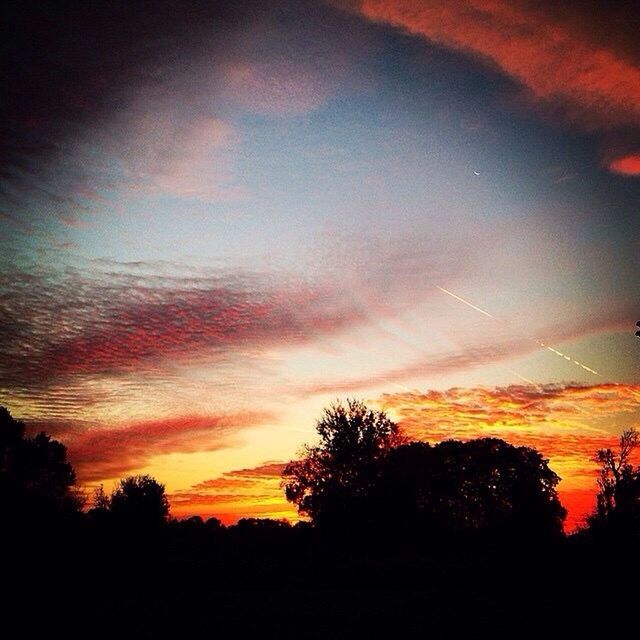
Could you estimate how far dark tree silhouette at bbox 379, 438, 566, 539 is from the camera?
187 ft

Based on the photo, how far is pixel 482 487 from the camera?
62.7 metres

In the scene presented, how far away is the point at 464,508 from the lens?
60656 millimetres

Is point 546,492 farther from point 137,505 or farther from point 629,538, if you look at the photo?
point 137,505

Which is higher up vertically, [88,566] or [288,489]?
[288,489]

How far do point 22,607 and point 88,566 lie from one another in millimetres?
15047

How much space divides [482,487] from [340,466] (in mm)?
21592

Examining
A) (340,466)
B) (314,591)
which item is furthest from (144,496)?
(314,591)

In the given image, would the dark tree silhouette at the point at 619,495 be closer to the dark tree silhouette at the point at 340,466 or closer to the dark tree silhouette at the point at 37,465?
the dark tree silhouette at the point at 340,466

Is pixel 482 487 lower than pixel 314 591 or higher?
higher

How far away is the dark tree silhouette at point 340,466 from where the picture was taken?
5044 centimetres

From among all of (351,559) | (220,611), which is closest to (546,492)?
(351,559)

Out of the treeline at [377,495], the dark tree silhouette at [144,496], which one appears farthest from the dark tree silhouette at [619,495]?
the dark tree silhouette at [144,496]

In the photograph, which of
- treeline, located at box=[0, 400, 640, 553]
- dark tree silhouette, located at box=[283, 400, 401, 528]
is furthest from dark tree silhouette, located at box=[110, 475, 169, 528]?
dark tree silhouette, located at box=[283, 400, 401, 528]

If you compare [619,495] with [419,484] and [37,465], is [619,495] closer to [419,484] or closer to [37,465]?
[419,484]
